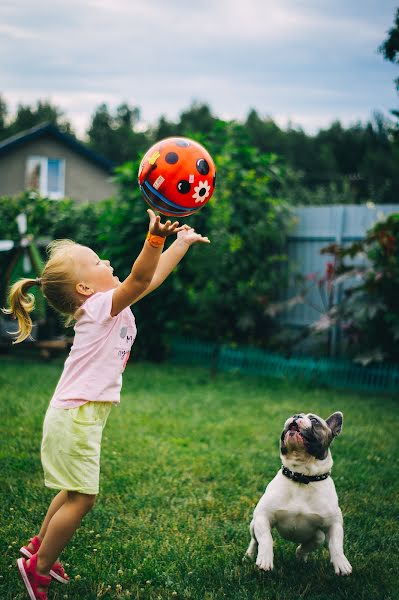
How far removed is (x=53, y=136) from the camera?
26000mm

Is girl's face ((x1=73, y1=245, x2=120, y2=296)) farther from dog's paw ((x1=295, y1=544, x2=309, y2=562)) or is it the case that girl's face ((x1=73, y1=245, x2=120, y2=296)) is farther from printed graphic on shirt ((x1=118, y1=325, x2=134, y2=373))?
dog's paw ((x1=295, y1=544, x2=309, y2=562))

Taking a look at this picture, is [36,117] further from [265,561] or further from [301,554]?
[265,561]

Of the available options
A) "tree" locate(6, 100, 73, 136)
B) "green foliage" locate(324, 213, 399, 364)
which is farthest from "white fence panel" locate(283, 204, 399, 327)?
"tree" locate(6, 100, 73, 136)

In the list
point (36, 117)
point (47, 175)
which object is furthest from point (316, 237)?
point (36, 117)

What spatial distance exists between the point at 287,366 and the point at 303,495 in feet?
17.8

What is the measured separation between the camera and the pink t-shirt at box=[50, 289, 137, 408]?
2811 millimetres

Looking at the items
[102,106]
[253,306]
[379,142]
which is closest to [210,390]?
[253,306]

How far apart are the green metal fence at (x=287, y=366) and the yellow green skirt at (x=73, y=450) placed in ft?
17.9

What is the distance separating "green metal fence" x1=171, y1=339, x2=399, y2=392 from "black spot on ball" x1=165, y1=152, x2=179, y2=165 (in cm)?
520

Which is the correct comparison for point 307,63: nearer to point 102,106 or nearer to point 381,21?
point 381,21

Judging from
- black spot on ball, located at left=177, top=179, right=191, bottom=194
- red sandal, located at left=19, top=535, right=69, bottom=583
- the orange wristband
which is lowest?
red sandal, located at left=19, top=535, right=69, bottom=583

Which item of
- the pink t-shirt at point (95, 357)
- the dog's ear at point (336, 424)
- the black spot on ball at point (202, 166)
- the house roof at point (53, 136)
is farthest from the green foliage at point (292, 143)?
the pink t-shirt at point (95, 357)

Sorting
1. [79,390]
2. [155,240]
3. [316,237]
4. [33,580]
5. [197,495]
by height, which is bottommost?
[197,495]

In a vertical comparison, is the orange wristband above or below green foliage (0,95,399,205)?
below
